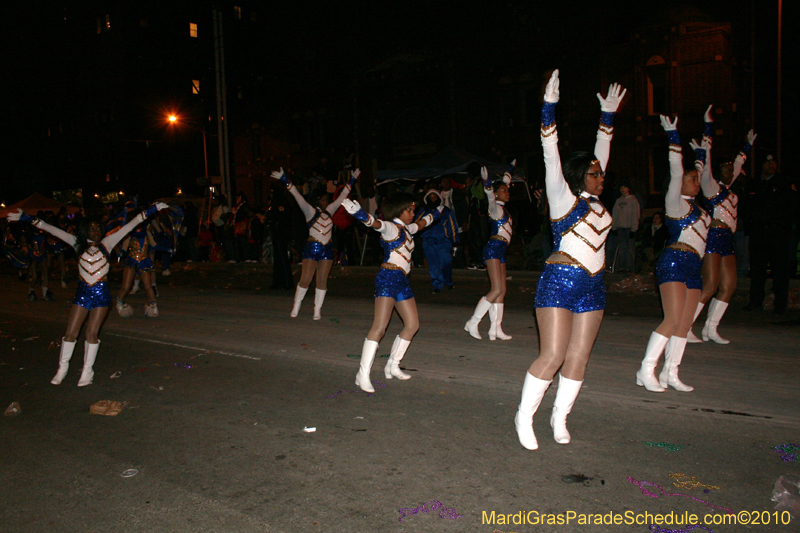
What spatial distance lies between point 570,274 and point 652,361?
1.78m

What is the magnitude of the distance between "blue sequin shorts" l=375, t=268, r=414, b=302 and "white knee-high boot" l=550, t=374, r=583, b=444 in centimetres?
193

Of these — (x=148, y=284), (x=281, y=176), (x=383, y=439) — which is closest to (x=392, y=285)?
(x=383, y=439)

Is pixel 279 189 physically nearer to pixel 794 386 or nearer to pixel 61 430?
pixel 61 430

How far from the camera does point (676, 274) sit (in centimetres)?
529

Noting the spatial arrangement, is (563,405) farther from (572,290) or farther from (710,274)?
(710,274)

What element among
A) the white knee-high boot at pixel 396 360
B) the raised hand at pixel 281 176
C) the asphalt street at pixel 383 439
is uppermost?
the raised hand at pixel 281 176

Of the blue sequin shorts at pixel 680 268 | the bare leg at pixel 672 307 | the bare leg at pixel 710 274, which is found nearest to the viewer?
the bare leg at pixel 672 307

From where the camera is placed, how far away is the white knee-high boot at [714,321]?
6.91m

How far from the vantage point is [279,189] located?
1259 centimetres

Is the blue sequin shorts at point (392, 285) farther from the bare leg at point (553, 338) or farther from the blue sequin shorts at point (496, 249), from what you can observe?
the blue sequin shorts at point (496, 249)

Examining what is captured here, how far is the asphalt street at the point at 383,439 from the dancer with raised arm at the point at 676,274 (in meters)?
0.20

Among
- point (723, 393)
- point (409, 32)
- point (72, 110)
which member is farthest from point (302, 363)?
point (72, 110)

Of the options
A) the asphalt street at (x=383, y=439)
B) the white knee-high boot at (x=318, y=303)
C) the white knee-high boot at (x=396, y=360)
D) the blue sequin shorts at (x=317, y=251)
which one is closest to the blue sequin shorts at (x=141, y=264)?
the asphalt street at (x=383, y=439)

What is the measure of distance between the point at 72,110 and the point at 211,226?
3471 centimetres
